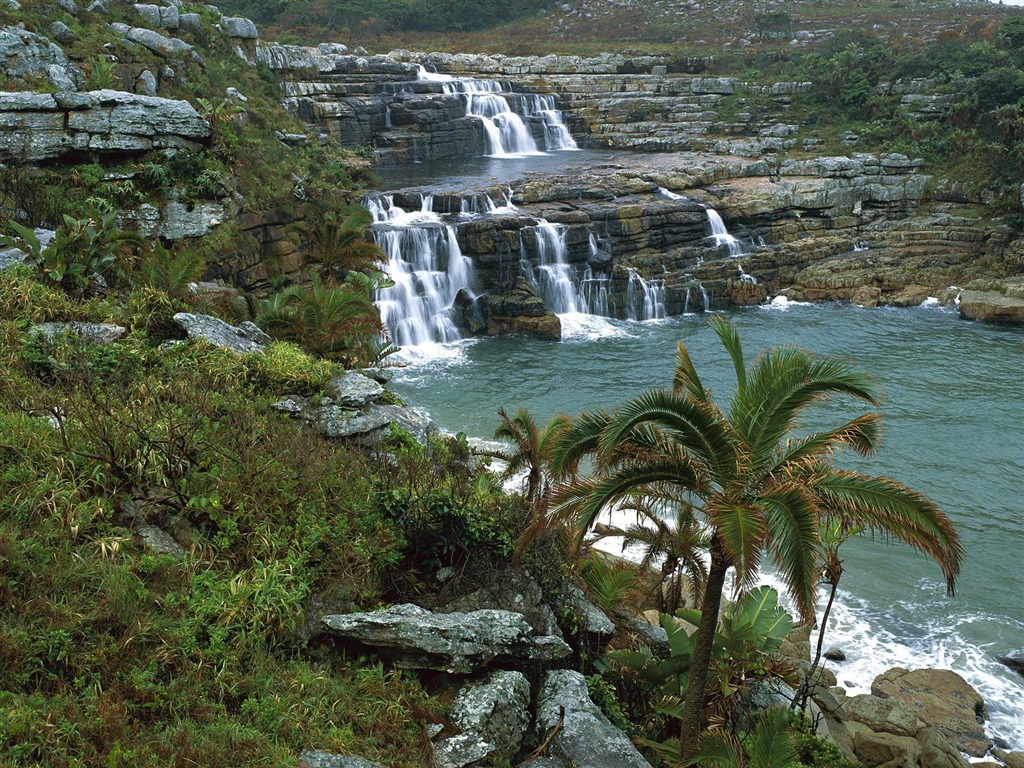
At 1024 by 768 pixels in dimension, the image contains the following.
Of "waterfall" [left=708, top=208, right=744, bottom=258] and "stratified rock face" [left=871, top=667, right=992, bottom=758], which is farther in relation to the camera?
Answer: "waterfall" [left=708, top=208, right=744, bottom=258]

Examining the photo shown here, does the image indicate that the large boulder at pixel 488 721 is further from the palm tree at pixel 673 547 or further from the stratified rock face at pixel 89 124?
the stratified rock face at pixel 89 124

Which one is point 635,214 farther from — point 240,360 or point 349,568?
point 349,568

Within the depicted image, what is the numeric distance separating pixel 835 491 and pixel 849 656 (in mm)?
7597

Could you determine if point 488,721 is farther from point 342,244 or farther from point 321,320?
point 342,244

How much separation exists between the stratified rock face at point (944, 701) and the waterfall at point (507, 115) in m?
34.6

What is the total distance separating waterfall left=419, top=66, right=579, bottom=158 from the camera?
42.8 m

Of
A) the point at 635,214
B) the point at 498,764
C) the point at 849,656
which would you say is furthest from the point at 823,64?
the point at 498,764

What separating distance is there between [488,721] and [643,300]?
24.6 metres

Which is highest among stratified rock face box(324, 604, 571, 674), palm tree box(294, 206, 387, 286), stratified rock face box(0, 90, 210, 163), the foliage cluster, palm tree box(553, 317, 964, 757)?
stratified rock face box(0, 90, 210, 163)

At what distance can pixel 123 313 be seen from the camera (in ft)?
38.8

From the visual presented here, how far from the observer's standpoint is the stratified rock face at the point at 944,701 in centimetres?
1095

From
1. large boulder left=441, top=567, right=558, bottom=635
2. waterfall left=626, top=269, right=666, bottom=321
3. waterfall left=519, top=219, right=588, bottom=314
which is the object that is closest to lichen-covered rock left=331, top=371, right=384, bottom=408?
large boulder left=441, top=567, right=558, bottom=635

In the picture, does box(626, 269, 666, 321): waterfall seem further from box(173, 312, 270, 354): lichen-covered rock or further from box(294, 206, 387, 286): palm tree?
box(173, 312, 270, 354): lichen-covered rock

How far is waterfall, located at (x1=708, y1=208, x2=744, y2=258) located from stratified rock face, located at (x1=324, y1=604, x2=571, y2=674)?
2724 cm
